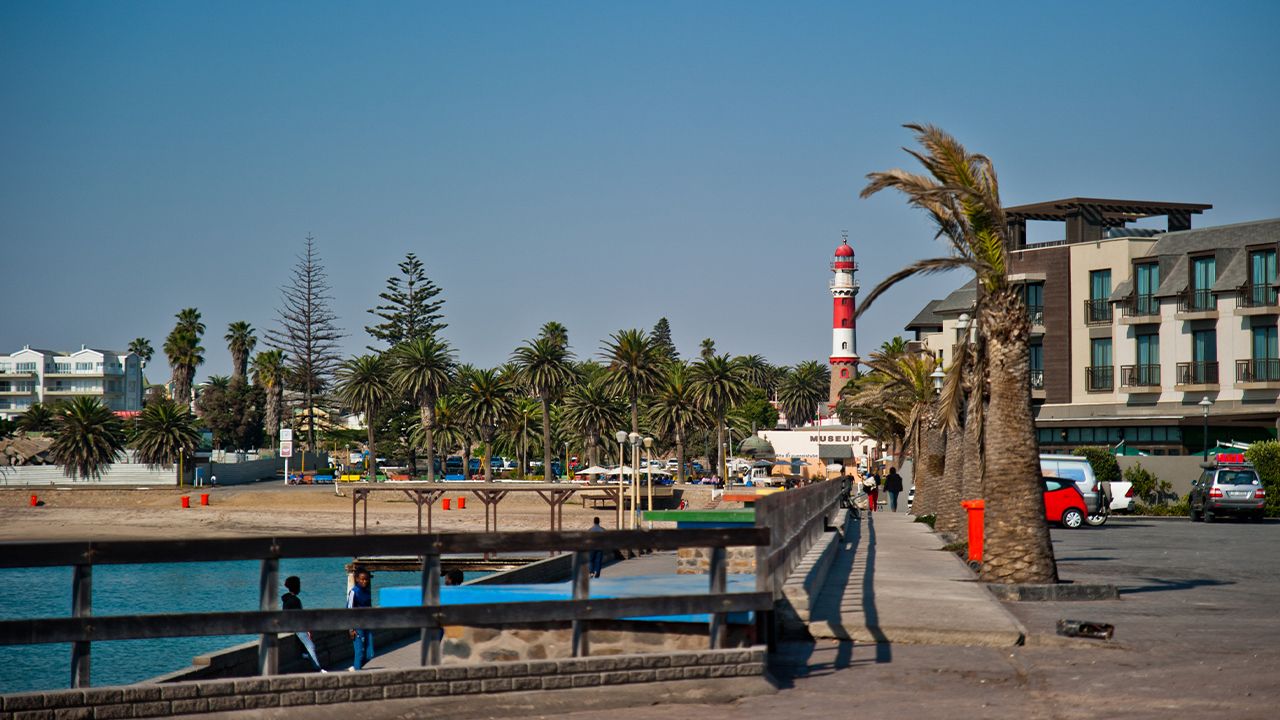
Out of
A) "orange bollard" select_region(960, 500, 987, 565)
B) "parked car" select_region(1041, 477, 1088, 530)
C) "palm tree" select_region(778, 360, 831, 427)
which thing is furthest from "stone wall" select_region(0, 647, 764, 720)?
"palm tree" select_region(778, 360, 831, 427)

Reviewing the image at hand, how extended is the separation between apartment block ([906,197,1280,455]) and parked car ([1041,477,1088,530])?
1938 cm

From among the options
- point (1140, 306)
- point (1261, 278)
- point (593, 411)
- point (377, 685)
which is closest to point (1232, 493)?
point (1261, 278)

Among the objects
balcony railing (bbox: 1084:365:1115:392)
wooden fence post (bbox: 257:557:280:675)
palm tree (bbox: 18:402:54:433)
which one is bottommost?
wooden fence post (bbox: 257:557:280:675)

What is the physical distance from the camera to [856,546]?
82.9 feet

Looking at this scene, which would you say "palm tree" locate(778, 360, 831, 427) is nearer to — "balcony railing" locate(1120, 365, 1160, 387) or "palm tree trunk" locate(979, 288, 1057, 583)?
"balcony railing" locate(1120, 365, 1160, 387)

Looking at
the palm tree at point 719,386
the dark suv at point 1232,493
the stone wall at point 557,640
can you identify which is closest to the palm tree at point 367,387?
the palm tree at point 719,386

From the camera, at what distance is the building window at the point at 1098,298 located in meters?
63.2

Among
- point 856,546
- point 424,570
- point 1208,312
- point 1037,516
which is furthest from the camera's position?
point 1208,312

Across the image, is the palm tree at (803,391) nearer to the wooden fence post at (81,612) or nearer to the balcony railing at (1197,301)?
the balcony railing at (1197,301)

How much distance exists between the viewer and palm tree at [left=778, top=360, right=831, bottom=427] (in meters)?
176

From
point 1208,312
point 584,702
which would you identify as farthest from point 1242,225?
point 584,702

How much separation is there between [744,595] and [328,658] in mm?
8314

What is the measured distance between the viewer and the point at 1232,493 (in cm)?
4284

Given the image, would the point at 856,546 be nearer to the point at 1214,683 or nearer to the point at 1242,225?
the point at 1214,683
